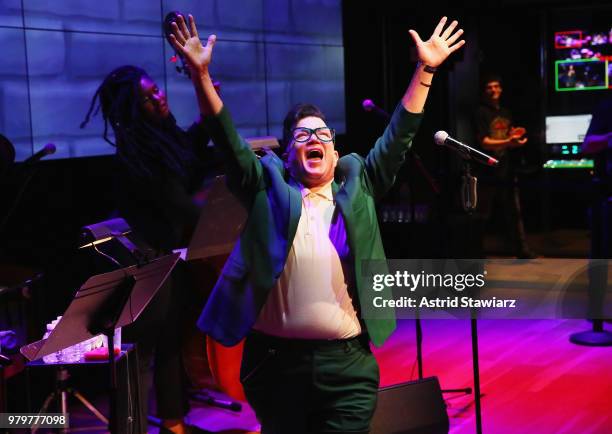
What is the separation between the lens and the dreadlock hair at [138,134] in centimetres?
446

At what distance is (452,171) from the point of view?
9508mm

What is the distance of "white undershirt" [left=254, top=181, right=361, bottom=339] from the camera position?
2.85 m

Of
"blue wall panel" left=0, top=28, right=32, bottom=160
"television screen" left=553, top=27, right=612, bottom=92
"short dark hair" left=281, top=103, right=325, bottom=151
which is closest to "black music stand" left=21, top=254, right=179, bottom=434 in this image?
"short dark hair" left=281, top=103, right=325, bottom=151

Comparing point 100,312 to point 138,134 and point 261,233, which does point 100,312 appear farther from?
point 138,134

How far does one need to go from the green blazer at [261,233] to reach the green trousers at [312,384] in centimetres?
10

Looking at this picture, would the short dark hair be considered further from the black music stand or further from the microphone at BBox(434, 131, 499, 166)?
the microphone at BBox(434, 131, 499, 166)

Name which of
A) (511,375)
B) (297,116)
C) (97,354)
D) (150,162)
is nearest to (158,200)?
(150,162)

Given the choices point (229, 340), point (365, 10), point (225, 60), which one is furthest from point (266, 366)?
point (365, 10)

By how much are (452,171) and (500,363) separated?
409cm

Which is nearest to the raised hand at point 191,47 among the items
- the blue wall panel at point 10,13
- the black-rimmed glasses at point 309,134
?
the black-rimmed glasses at point 309,134

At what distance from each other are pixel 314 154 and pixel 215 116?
0.36m

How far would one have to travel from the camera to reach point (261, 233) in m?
2.89

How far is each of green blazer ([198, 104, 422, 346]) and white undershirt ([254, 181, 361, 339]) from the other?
0.05 metres

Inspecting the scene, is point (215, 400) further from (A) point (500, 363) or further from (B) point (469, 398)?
(A) point (500, 363)
